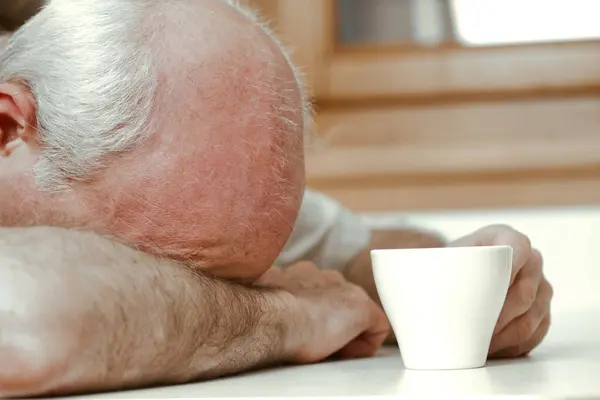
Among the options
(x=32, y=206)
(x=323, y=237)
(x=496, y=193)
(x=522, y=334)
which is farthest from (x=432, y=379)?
(x=496, y=193)

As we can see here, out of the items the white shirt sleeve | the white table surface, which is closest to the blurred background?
the white shirt sleeve

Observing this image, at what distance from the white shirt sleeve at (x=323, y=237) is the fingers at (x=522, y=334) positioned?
0.34 meters

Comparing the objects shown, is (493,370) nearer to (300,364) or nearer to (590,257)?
(300,364)

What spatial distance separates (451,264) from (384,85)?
1.40 metres

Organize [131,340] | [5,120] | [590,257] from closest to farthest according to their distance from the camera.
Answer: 1. [131,340]
2. [5,120]
3. [590,257]

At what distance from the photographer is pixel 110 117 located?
2.04 ft

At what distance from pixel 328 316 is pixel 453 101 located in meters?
1.27

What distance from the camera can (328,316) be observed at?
2.47 feet

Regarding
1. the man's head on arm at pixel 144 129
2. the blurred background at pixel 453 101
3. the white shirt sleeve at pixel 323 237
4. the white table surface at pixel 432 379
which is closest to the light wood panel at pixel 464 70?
the blurred background at pixel 453 101

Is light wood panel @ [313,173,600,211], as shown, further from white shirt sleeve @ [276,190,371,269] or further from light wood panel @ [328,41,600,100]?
white shirt sleeve @ [276,190,371,269]

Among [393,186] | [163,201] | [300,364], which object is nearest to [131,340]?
[163,201]

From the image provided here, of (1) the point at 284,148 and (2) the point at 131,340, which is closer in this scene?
(2) the point at 131,340

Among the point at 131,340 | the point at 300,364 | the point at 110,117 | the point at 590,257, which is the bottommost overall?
the point at 590,257

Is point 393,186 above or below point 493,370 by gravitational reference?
below
